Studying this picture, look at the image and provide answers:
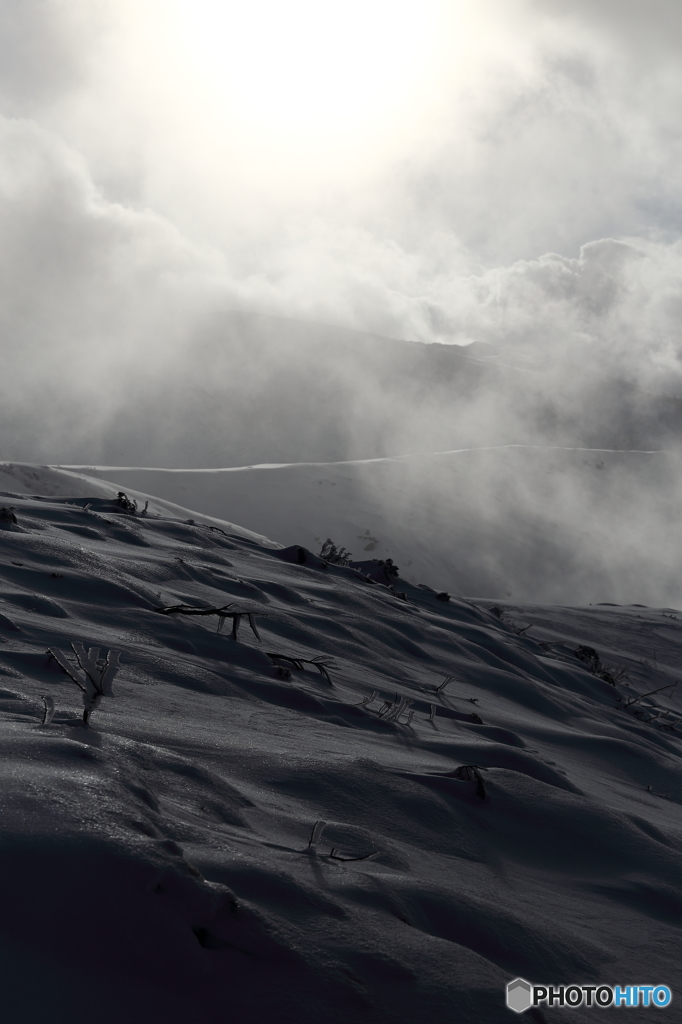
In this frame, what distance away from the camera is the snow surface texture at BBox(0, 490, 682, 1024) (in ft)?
3.73

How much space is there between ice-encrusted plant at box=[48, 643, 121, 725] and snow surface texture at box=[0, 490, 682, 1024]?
6 centimetres

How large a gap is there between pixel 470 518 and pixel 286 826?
52.8 ft

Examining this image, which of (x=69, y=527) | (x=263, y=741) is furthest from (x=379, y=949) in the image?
(x=69, y=527)

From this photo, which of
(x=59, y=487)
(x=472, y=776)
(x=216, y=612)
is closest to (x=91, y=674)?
(x=472, y=776)

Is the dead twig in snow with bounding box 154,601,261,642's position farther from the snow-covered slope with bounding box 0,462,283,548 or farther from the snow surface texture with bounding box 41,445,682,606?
the snow surface texture with bounding box 41,445,682,606

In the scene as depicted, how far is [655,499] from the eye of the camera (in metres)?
22.0

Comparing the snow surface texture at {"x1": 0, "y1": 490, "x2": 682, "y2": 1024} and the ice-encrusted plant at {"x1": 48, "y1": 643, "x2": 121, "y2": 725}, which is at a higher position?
the ice-encrusted plant at {"x1": 48, "y1": 643, "x2": 121, "y2": 725}

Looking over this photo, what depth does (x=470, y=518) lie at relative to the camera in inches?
690

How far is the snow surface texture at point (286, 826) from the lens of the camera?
1138mm

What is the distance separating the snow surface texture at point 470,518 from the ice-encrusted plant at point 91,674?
12.1 metres

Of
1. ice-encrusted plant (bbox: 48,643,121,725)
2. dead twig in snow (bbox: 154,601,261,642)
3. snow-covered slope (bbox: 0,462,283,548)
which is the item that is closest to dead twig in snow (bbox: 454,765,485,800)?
ice-encrusted plant (bbox: 48,643,121,725)

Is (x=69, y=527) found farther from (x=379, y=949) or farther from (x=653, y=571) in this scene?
(x=653, y=571)

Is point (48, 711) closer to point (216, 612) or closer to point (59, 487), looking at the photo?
point (216, 612)

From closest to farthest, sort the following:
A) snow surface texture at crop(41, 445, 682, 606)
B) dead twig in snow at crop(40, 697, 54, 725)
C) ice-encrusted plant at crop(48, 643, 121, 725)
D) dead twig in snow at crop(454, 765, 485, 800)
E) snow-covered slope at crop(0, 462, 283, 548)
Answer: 1. dead twig in snow at crop(40, 697, 54, 725)
2. ice-encrusted plant at crop(48, 643, 121, 725)
3. dead twig in snow at crop(454, 765, 485, 800)
4. snow-covered slope at crop(0, 462, 283, 548)
5. snow surface texture at crop(41, 445, 682, 606)
